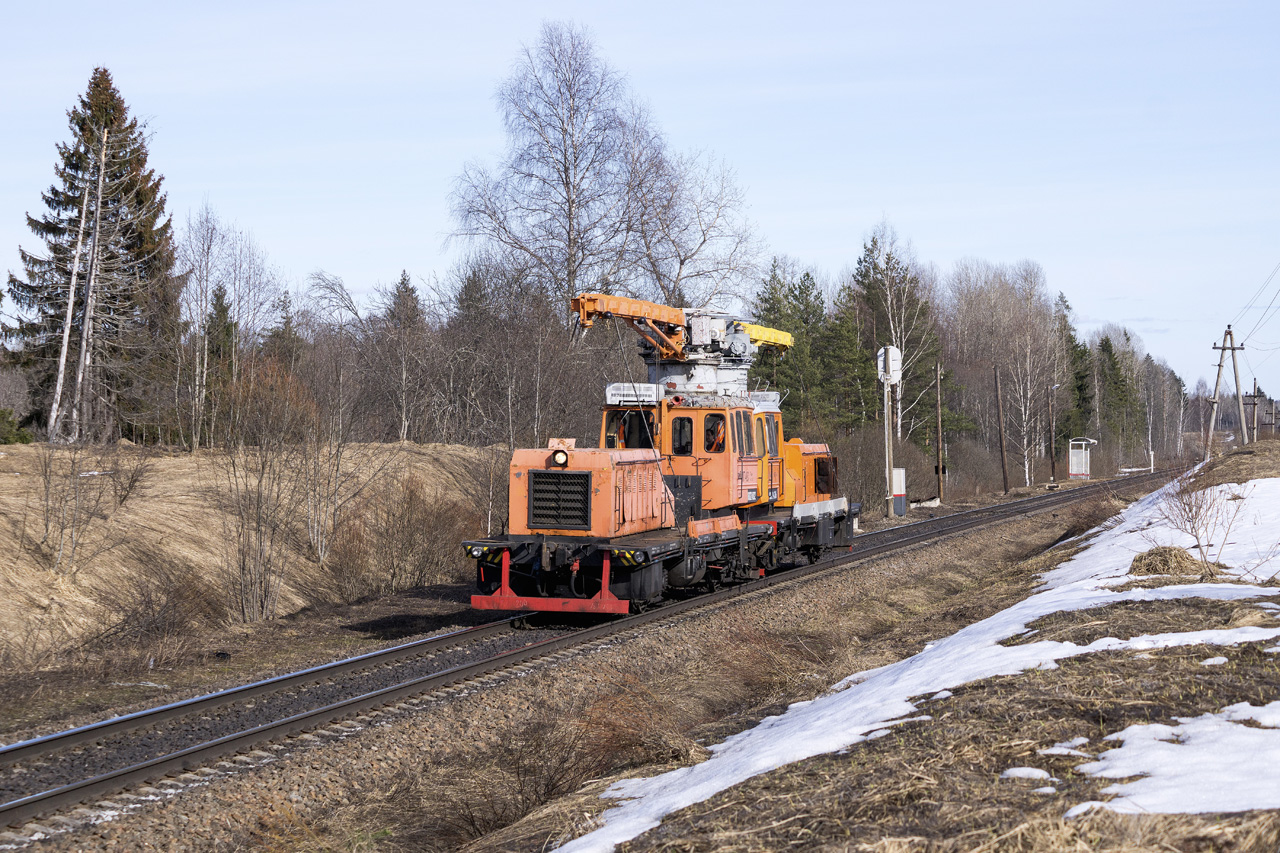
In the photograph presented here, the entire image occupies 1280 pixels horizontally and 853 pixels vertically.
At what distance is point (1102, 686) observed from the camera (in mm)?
6723

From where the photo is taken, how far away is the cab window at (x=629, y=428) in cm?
1592

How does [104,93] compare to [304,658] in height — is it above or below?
above

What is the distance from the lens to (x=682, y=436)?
16.0 m

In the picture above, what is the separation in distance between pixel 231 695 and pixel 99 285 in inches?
903

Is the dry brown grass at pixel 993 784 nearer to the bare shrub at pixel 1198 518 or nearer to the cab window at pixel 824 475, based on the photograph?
the bare shrub at pixel 1198 518

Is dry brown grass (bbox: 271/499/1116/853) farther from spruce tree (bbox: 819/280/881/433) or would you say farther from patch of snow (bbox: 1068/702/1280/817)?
spruce tree (bbox: 819/280/881/433)

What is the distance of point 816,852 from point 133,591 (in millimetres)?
14323

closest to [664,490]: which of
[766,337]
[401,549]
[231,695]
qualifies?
[766,337]

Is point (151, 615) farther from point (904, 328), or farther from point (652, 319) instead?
point (904, 328)

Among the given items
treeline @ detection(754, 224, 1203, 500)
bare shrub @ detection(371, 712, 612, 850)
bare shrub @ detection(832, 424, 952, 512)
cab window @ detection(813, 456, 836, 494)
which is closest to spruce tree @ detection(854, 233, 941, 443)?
treeline @ detection(754, 224, 1203, 500)

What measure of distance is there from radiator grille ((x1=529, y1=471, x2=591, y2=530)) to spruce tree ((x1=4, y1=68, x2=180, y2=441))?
774 inches

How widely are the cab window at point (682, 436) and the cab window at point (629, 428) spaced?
0.35m

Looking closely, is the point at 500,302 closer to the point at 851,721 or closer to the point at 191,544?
the point at 191,544

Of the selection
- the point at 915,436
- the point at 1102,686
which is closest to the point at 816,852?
the point at 1102,686
